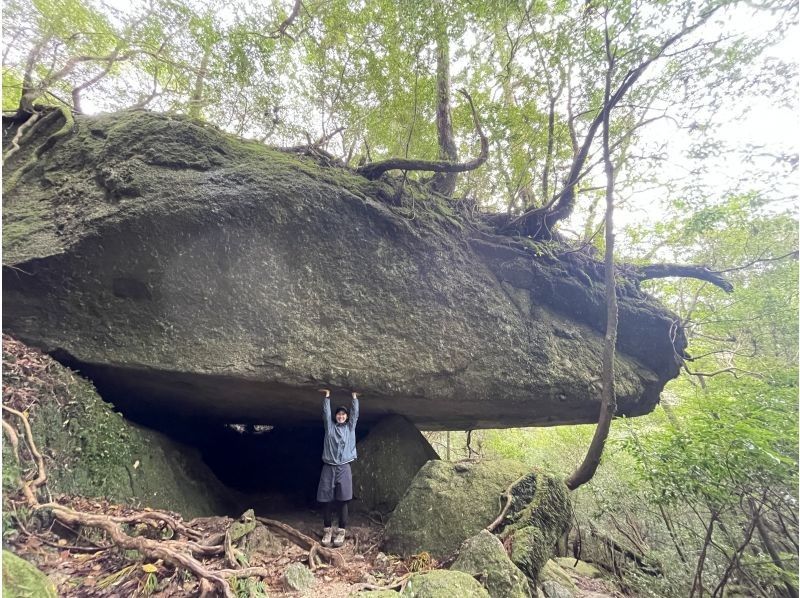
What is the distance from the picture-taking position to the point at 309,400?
234 inches

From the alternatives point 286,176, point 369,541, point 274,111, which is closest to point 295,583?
point 369,541

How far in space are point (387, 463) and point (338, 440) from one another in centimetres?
187

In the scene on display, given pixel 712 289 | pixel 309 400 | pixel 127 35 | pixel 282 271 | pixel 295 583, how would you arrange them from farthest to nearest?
pixel 712 289
pixel 127 35
pixel 309 400
pixel 282 271
pixel 295 583

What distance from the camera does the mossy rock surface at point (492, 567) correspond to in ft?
11.8

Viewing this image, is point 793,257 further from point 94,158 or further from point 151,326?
point 94,158

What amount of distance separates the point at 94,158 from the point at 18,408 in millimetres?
3538

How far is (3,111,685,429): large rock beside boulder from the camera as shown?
4523mm

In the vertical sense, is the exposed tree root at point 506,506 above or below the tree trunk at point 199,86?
below

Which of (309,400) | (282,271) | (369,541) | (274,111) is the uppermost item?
(274,111)

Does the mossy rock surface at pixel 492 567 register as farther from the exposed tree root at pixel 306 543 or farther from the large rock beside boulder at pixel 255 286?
the large rock beside boulder at pixel 255 286

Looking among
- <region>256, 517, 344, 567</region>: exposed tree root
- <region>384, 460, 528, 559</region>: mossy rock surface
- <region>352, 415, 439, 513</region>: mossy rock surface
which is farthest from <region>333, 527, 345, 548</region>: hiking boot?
<region>352, 415, 439, 513</region>: mossy rock surface

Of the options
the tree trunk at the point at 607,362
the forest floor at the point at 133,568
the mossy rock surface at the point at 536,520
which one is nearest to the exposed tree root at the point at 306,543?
the forest floor at the point at 133,568

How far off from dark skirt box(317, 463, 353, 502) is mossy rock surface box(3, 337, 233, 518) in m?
1.83

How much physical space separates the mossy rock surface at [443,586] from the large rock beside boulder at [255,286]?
258 centimetres
